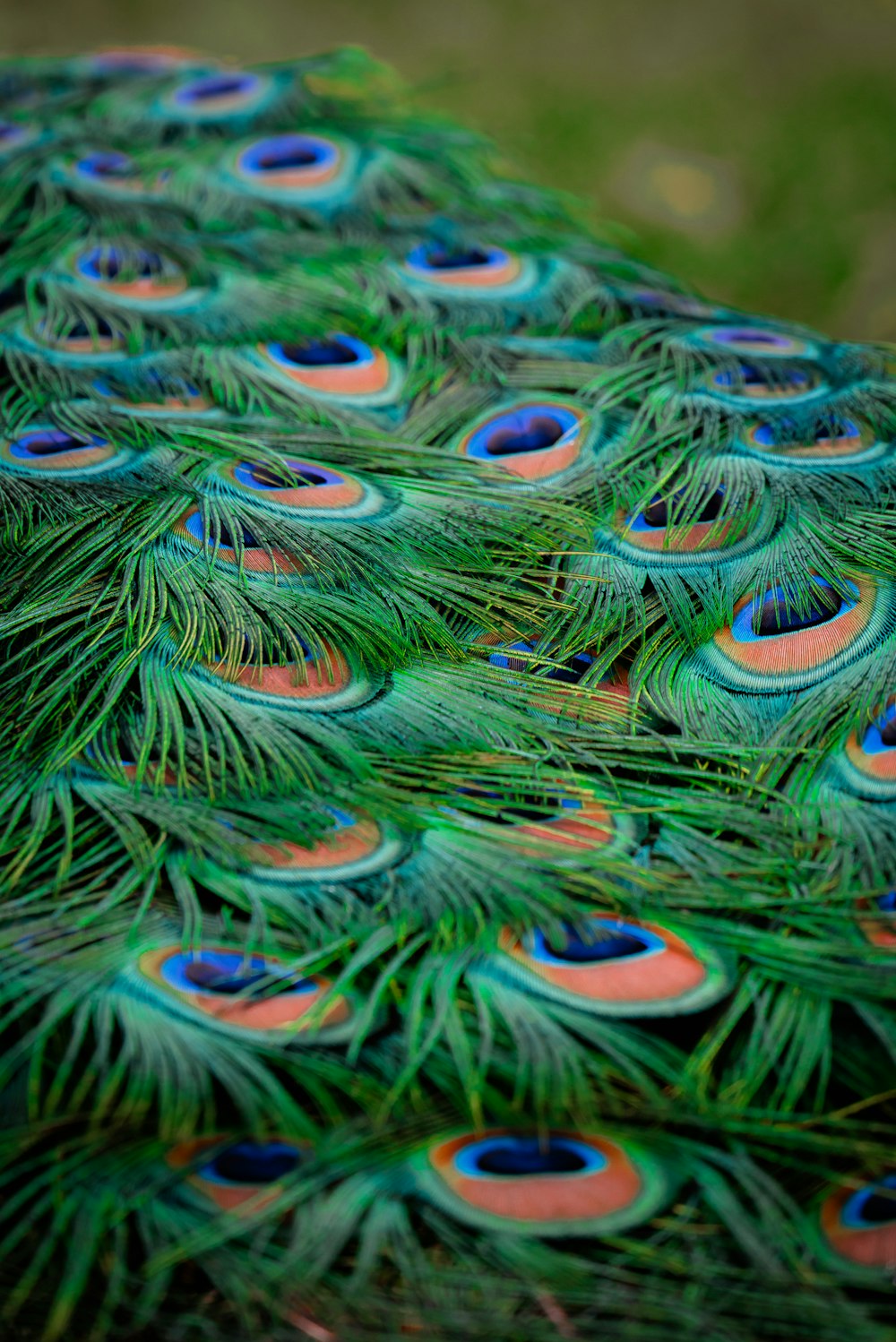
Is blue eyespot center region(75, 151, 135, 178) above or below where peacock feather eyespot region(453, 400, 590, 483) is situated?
above

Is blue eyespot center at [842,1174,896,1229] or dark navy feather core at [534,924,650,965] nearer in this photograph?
blue eyespot center at [842,1174,896,1229]

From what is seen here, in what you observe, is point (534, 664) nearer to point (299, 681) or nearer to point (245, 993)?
point (299, 681)

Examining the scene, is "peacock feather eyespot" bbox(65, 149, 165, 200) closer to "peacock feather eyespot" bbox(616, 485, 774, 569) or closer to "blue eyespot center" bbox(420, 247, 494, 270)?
"blue eyespot center" bbox(420, 247, 494, 270)

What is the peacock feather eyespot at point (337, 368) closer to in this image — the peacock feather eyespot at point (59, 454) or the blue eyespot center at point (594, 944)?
the peacock feather eyespot at point (59, 454)

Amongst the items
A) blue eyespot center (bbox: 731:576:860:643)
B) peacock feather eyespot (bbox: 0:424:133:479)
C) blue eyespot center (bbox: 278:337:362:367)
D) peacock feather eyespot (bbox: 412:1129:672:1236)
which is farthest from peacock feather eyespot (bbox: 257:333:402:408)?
peacock feather eyespot (bbox: 412:1129:672:1236)

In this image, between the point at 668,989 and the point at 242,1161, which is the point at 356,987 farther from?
the point at 668,989

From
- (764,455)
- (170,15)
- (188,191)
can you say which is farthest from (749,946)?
(170,15)

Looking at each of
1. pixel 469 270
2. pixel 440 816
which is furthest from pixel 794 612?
pixel 469 270
